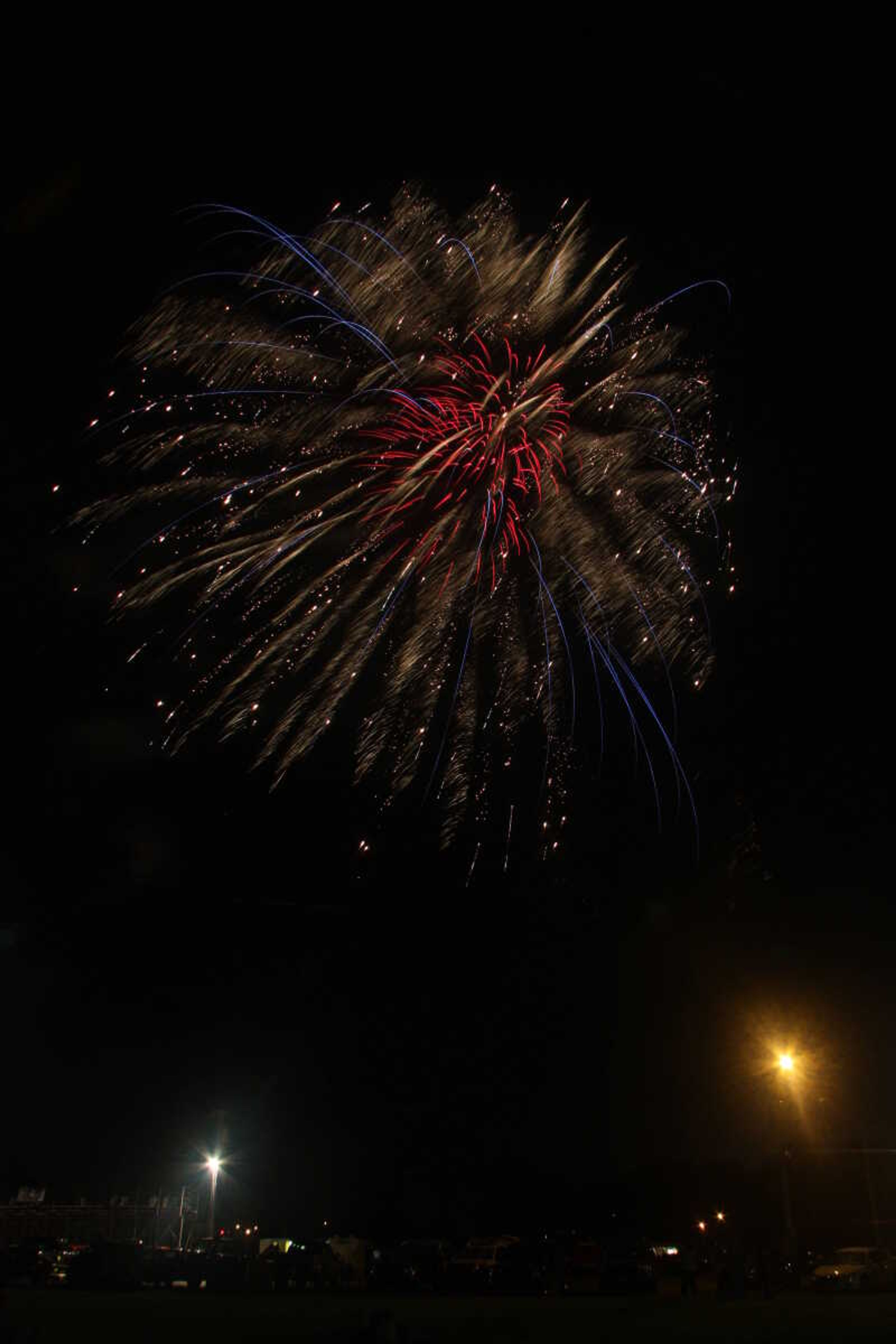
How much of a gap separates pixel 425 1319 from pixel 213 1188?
75.5 ft

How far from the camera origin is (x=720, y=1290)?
21906 millimetres

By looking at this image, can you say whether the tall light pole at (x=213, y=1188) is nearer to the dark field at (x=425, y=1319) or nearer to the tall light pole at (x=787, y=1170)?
the dark field at (x=425, y=1319)

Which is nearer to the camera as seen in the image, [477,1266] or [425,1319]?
[425,1319]

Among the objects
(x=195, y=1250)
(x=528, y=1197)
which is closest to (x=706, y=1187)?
(x=528, y=1197)

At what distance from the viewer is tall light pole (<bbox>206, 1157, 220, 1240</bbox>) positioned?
3434 cm

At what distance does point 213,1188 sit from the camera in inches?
1394

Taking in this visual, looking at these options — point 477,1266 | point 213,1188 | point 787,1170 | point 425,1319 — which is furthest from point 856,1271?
point 213,1188

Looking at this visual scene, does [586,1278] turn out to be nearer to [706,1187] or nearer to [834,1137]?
[834,1137]

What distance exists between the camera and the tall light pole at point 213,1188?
1352 inches

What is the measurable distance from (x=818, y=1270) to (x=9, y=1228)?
70.2ft

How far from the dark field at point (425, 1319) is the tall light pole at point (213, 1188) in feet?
49.7

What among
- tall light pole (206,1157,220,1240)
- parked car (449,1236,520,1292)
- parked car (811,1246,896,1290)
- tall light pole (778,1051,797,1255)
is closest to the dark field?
parked car (449,1236,520,1292)

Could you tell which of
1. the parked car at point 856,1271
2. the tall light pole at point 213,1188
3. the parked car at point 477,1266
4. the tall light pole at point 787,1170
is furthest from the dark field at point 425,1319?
the tall light pole at point 213,1188

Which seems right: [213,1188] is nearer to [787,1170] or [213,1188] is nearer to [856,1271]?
[787,1170]
